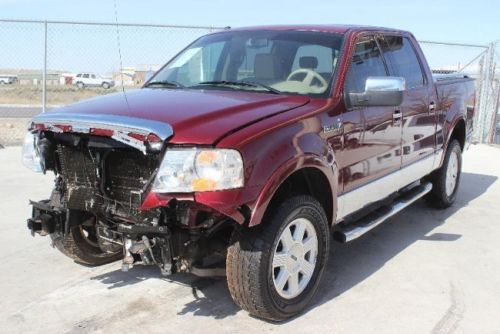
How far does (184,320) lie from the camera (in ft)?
11.7

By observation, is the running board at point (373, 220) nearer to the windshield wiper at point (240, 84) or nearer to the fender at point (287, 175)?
the fender at point (287, 175)

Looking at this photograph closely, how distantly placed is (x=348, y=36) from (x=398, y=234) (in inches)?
86.5

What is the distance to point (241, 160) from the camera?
304cm

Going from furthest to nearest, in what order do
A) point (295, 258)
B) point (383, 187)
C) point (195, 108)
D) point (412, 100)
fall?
point (412, 100)
point (383, 187)
point (295, 258)
point (195, 108)

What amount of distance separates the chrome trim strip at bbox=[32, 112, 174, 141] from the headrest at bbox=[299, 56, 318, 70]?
1585mm

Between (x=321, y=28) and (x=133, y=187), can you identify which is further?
(x=321, y=28)

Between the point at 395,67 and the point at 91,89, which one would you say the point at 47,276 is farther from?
the point at 91,89

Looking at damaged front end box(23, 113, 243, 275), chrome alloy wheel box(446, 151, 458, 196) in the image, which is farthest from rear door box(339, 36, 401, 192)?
chrome alloy wheel box(446, 151, 458, 196)

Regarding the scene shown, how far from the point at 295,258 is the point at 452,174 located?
12.4 feet

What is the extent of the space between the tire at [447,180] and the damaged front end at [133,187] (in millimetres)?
3550

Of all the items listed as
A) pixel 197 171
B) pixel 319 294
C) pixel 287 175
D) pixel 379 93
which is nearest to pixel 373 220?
pixel 319 294

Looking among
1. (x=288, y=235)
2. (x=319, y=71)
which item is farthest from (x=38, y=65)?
(x=288, y=235)

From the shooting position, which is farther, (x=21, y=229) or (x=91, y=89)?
(x=91, y=89)

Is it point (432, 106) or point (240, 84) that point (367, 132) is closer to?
point (240, 84)
